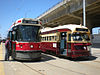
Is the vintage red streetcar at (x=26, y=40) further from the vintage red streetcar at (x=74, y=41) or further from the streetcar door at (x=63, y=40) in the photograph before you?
the streetcar door at (x=63, y=40)

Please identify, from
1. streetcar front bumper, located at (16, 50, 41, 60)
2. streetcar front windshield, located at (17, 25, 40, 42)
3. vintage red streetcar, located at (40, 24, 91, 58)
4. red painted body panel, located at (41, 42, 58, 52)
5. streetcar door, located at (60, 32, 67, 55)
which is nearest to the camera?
streetcar front bumper, located at (16, 50, 41, 60)

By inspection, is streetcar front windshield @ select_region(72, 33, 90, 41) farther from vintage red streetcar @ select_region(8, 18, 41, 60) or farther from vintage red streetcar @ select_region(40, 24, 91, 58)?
vintage red streetcar @ select_region(8, 18, 41, 60)

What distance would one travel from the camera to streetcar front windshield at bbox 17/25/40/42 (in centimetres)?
1119

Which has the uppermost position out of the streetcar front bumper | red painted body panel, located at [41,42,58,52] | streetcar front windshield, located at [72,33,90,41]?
streetcar front windshield, located at [72,33,90,41]

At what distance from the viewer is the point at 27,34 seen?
11258mm

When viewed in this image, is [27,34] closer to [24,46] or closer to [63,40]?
[24,46]

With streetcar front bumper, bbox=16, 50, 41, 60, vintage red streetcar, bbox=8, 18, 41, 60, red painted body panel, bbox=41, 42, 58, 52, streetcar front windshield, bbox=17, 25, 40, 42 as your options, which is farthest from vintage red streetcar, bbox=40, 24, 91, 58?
streetcar front bumper, bbox=16, 50, 41, 60

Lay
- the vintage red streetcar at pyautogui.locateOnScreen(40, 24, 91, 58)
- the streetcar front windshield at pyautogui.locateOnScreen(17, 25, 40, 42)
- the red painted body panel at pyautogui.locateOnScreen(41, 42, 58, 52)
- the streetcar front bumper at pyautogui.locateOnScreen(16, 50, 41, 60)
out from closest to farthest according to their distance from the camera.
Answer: the streetcar front bumper at pyautogui.locateOnScreen(16, 50, 41, 60)
the streetcar front windshield at pyautogui.locateOnScreen(17, 25, 40, 42)
the vintage red streetcar at pyautogui.locateOnScreen(40, 24, 91, 58)
the red painted body panel at pyautogui.locateOnScreen(41, 42, 58, 52)

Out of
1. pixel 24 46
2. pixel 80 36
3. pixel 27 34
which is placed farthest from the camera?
pixel 80 36

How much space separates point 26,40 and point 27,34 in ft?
1.51

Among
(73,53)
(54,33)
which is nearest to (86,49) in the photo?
(73,53)

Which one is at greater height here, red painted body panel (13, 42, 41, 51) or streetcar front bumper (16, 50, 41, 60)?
red painted body panel (13, 42, 41, 51)

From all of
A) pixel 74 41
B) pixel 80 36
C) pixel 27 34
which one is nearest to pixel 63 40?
pixel 80 36

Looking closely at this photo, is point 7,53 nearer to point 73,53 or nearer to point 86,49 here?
point 73,53
